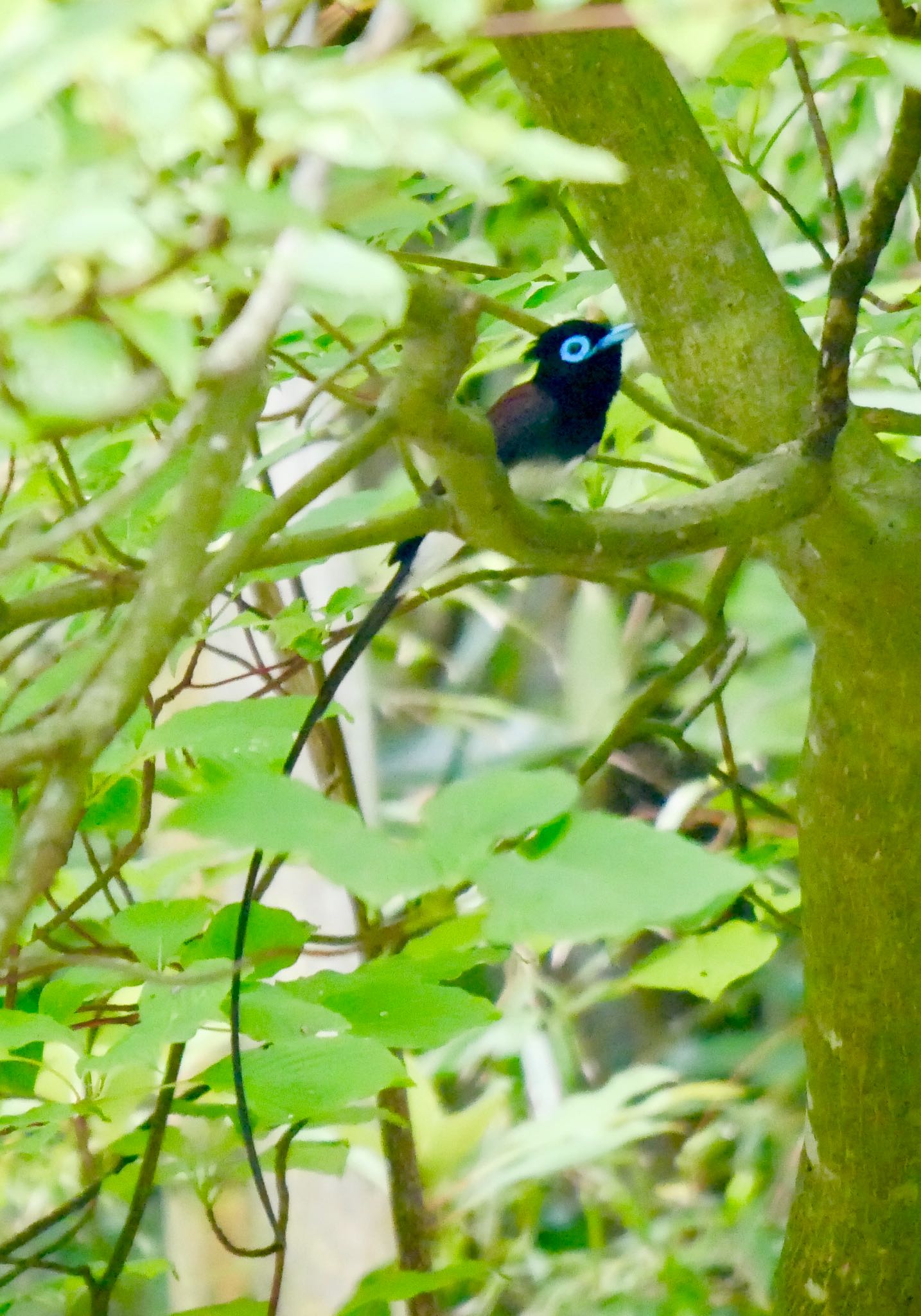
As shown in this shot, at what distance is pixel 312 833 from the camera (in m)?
0.50

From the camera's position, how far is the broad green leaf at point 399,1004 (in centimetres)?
77

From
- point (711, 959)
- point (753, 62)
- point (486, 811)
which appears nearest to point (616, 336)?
point (753, 62)

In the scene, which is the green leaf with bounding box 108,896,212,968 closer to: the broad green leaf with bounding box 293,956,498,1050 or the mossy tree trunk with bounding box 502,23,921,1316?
the broad green leaf with bounding box 293,956,498,1050

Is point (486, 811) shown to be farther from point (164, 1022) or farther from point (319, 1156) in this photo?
point (319, 1156)

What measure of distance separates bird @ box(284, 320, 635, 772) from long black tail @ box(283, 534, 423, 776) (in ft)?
0.66

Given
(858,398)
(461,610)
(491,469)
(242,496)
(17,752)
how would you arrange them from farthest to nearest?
(461,610), (858,398), (242,496), (491,469), (17,752)

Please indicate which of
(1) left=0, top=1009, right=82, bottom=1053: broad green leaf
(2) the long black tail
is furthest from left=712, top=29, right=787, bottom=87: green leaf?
(1) left=0, top=1009, right=82, bottom=1053: broad green leaf

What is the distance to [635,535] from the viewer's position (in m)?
0.78

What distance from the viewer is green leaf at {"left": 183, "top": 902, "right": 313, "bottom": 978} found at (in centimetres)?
87

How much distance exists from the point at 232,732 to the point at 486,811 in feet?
0.98

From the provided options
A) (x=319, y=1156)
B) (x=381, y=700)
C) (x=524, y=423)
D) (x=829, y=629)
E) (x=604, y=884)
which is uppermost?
(x=604, y=884)

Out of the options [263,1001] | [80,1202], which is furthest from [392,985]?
[80,1202]

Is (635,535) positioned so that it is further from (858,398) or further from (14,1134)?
(14,1134)

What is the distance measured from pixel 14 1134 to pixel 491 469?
0.71 metres
